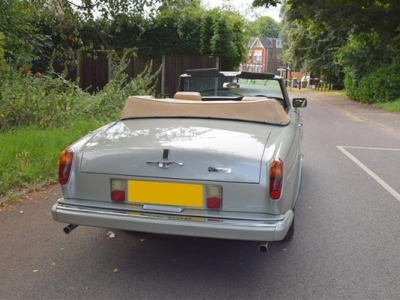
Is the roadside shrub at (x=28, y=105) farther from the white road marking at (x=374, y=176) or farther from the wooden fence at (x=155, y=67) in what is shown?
the wooden fence at (x=155, y=67)

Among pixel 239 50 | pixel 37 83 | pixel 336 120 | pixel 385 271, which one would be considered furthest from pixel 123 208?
pixel 239 50

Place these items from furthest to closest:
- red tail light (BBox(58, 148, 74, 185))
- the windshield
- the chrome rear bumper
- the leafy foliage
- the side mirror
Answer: the leafy foliage < the side mirror < the windshield < red tail light (BBox(58, 148, 74, 185)) < the chrome rear bumper

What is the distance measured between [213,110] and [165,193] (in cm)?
120

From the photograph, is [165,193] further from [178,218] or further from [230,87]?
[230,87]

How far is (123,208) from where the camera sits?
3.27 metres

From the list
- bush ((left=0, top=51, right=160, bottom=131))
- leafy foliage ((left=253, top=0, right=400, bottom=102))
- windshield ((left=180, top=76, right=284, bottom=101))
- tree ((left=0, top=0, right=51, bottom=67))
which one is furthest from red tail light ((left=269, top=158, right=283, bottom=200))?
leafy foliage ((left=253, top=0, right=400, bottom=102))

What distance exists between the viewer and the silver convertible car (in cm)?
310

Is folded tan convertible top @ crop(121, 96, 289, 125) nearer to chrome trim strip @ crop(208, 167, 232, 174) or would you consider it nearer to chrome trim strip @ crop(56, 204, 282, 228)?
chrome trim strip @ crop(208, 167, 232, 174)

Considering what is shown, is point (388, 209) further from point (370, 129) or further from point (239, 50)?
point (239, 50)

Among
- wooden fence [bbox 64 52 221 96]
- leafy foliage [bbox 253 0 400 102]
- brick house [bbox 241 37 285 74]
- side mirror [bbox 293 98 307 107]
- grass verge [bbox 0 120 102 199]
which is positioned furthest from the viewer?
brick house [bbox 241 37 285 74]

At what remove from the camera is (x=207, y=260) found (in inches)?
148

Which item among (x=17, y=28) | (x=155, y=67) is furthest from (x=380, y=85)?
(x=17, y=28)

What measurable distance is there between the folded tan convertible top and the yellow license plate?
1.13m

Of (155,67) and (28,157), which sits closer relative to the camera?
(28,157)
